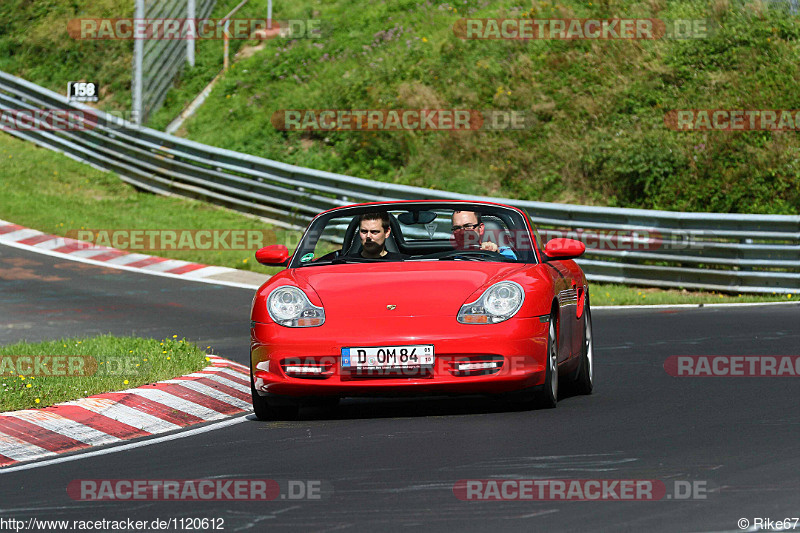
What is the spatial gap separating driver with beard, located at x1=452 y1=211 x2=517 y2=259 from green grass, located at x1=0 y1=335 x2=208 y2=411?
2.31 meters

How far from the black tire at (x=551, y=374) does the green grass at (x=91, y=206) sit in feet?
39.0

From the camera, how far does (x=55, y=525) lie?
543cm

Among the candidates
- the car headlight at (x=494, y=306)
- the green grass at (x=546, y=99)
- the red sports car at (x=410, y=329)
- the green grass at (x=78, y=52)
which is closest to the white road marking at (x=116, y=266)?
the green grass at (x=546, y=99)

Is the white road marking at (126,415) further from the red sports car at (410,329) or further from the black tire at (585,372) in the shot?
the black tire at (585,372)

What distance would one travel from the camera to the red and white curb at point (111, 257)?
19672 mm

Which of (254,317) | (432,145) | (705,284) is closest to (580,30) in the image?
(432,145)

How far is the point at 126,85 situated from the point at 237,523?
27371mm

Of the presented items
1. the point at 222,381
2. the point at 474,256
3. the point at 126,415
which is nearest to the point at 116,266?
the point at 222,381

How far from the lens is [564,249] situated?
9.10m

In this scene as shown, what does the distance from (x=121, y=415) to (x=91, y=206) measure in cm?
1668

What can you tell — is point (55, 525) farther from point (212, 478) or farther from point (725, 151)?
point (725, 151)

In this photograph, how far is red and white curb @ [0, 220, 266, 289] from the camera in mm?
19672

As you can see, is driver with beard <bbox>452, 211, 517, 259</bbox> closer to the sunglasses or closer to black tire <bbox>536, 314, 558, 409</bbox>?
the sunglasses

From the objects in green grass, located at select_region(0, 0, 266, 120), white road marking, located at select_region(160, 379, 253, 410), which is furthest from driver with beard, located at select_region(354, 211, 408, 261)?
green grass, located at select_region(0, 0, 266, 120)
